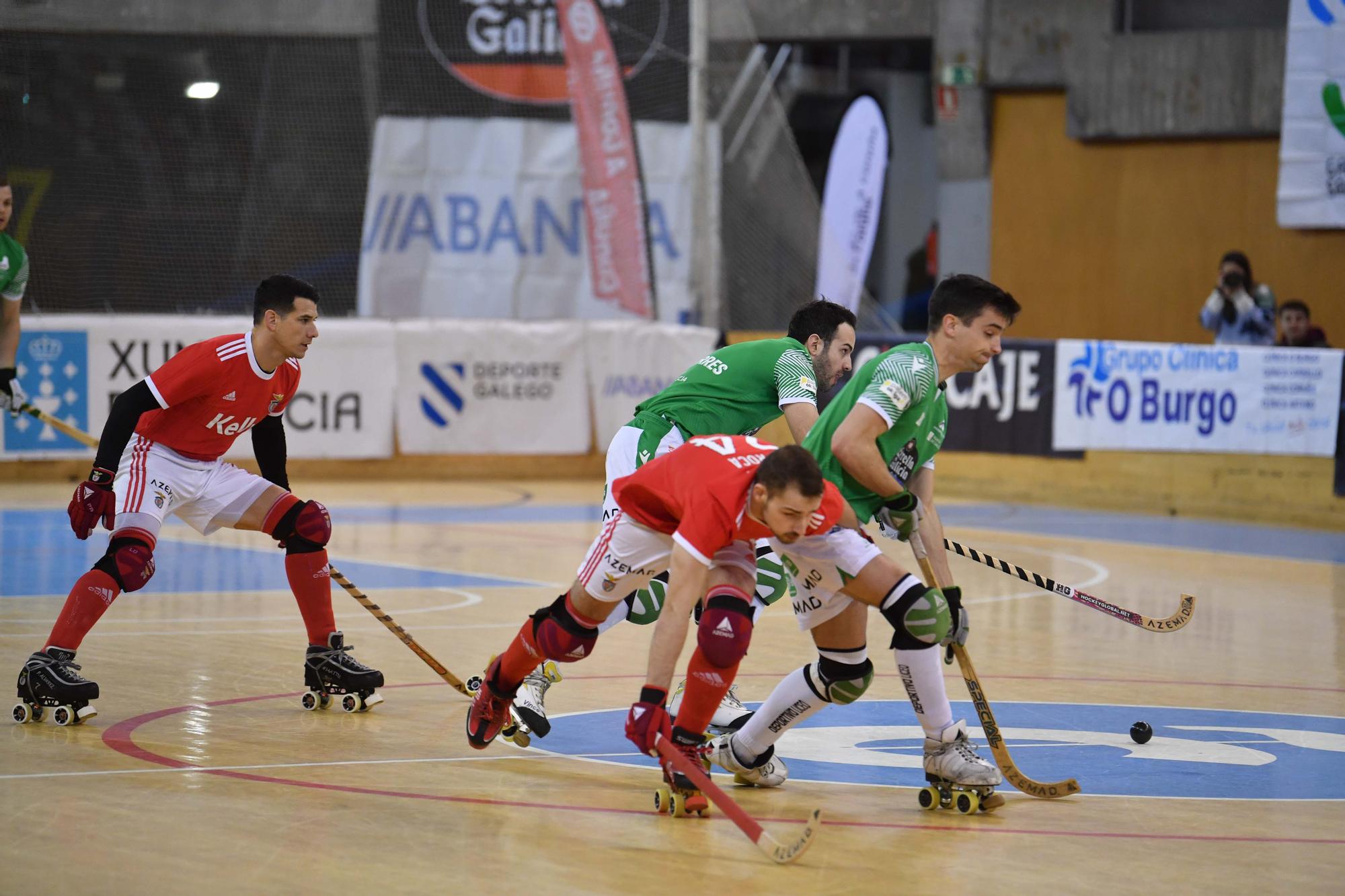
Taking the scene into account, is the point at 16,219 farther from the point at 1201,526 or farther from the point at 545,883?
the point at 545,883

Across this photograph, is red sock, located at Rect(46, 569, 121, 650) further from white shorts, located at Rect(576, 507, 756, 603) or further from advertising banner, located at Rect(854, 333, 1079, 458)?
advertising banner, located at Rect(854, 333, 1079, 458)

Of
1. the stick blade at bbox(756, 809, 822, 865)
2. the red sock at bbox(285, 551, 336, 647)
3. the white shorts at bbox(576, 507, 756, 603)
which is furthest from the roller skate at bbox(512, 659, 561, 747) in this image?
the stick blade at bbox(756, 809, 822, 865)

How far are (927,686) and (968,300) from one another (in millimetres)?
1393

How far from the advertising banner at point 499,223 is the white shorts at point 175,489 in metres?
12.4

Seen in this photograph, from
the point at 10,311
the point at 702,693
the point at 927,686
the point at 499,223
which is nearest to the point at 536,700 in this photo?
the point at 702,693

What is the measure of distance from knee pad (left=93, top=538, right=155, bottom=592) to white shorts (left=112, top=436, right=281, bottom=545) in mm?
71

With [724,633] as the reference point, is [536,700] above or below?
below

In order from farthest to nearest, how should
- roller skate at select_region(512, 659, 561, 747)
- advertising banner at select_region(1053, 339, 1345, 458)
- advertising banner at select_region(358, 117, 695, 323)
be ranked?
advertising banner at select_region(358, 117, 695, 323) < advertising banner at select_region(1053, 339, 1345, 458) < roller skate at select_region(512, 659, 561, 747)

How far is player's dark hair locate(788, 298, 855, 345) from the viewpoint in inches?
280

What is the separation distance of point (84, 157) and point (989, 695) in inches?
642

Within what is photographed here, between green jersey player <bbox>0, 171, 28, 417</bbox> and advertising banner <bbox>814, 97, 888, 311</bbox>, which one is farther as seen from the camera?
advertising banner <bbox>814, 97, 888, 311</bbox>

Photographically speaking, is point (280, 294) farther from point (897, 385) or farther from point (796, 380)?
point (897, 385)

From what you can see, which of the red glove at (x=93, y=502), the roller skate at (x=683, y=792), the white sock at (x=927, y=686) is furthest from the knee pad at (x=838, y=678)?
the red glove at (x=93, y=502)

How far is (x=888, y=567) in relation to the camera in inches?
231
